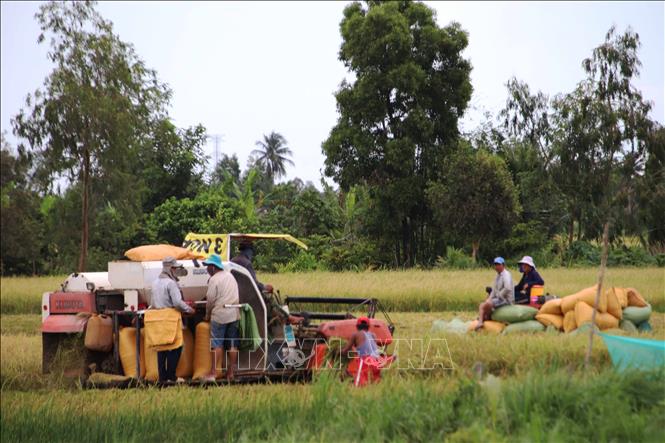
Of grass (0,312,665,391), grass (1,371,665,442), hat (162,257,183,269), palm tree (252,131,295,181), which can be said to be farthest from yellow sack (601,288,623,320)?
palm tree (252,131,295,181)

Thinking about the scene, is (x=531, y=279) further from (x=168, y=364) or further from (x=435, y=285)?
(x=435, y=285)

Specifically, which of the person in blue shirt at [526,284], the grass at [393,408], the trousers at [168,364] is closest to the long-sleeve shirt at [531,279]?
the person in blue shirt at [526,284]

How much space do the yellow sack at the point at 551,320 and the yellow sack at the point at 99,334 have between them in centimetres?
679

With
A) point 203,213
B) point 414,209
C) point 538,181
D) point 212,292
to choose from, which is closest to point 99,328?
point 212,292

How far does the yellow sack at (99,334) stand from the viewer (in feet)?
36.8

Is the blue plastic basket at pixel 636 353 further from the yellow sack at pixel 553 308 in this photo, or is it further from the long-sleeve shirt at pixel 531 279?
the long-sleeve shirt at pixel 531 279

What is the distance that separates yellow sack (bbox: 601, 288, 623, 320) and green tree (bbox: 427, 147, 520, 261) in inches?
750

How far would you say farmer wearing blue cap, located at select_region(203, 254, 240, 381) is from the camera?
11141 mm

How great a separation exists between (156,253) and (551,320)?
20.7ft

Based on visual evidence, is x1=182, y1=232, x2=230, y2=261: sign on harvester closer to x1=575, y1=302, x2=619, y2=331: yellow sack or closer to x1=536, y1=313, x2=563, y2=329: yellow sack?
x1=536, y1=313, x2=563, y2=329: yellow sack

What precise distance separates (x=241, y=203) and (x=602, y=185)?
13.1m

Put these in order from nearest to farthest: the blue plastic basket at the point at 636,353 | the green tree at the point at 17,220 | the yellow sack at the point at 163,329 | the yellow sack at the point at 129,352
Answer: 1. the blue plastic basket at the point at 636,353
2. the yellow sack at the point at 163,329
3. the yellow sack at the point at 129,352
4. the green tree at the point at 17,220

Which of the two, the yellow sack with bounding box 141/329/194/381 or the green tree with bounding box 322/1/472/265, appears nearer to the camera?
the yellow sack with bounding box 141/329/194/381

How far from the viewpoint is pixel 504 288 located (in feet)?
49.4
